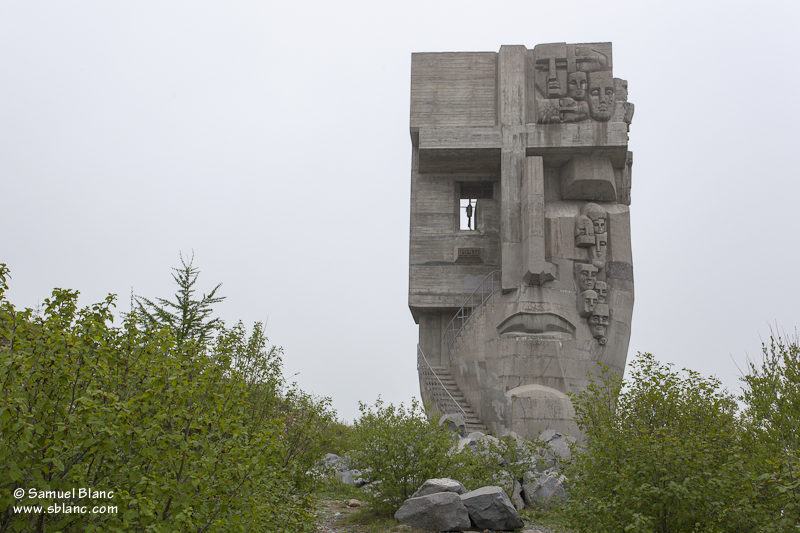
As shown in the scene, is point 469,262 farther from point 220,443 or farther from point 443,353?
point 220,443

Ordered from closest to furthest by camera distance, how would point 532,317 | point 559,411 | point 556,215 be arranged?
point 559,411 → point 532,317 → point 556,215

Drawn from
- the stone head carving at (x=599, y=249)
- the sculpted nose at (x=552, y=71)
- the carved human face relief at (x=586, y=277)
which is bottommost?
the carved human face relief at (x=586, y=277)

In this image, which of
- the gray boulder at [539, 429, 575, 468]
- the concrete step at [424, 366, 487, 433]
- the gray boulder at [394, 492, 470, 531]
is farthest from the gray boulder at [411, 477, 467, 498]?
the concrete step at [424, 366, 487, 433]

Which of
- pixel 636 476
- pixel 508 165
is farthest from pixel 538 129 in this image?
pixel 636 476

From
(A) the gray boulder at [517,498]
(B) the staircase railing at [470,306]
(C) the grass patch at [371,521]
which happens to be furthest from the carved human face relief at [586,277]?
(C) the grass patch at [371,521]

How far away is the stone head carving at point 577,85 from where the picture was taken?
20.9 m

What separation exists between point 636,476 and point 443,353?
15391mm

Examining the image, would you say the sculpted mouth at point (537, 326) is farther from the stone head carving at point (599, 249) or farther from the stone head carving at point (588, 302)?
the stone head carving at point (599, 249)

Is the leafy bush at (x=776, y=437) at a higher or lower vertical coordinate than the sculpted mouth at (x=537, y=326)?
lower

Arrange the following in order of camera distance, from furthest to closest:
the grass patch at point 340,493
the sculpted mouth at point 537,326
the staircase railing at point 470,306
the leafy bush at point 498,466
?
1. the staircase railing at point 470,306
2. the sculpted mouth at point 537,326
3. the grass patch at point 340,493
4. the leafy bush at point 498,466

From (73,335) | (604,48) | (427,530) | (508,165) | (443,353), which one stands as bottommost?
(427,530)

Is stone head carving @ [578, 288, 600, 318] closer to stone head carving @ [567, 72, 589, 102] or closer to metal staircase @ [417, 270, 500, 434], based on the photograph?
metal staircase @ [417, 270, 500, 434]

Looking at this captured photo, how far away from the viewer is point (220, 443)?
17.3ft

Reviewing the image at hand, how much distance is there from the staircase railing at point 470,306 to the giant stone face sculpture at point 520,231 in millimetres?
61
